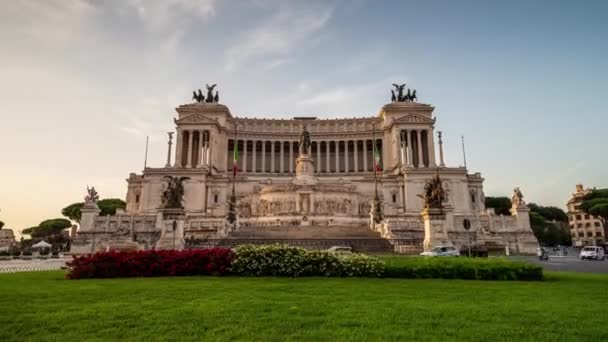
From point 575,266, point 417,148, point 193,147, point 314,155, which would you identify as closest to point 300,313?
point 575,266

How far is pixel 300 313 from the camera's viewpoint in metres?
7.93

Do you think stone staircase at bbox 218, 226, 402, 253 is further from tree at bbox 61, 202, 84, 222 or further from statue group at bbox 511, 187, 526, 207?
Result: tree at bbox 61, 202, 84, 222

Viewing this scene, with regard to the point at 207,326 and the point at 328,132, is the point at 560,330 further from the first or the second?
the point at 328,132

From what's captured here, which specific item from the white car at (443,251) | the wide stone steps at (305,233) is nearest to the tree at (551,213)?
the wide stone steps at (305,233)

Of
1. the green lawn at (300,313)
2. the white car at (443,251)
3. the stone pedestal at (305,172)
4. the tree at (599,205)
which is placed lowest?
the green lawn at (300,313)

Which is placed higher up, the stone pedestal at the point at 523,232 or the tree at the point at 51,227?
the tree at the point at 51,227

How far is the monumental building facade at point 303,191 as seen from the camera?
40.7 meters

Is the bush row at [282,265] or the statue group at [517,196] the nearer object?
the bush row at [282,265]

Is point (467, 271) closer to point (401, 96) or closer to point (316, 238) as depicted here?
point (316, 238)

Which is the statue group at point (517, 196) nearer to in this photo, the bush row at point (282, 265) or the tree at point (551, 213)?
the bush row at point (282, 265)

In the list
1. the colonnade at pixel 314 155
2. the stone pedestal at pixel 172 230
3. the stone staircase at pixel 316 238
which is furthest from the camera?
the colonnade at pixel 314 155

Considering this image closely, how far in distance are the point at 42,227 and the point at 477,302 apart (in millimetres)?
112168

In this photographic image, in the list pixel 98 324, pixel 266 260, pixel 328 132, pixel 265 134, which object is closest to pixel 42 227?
pixel 265 134

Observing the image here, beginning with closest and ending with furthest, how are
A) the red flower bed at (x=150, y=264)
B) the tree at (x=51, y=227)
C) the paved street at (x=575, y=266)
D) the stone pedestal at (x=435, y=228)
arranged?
the red flower bed at (x=150, y=264) → the paved street at (x=575, y=266) → the stone pedestal at (x=435, y=228) → the tree at (x=51, y=227)
